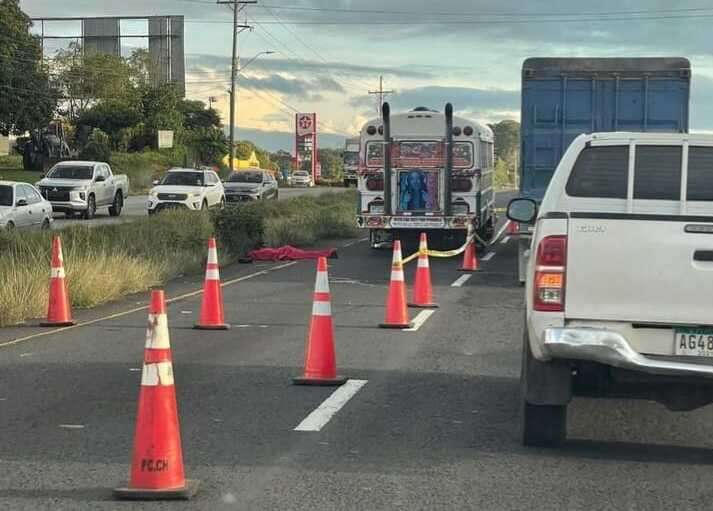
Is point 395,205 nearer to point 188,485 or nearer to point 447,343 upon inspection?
point 447,343

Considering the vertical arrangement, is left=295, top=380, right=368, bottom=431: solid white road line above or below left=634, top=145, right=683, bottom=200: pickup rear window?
below

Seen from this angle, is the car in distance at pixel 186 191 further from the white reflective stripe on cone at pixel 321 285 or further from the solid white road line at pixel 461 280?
the white reflective stripe on cone at pixel 321 285

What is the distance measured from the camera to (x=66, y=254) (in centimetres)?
1541

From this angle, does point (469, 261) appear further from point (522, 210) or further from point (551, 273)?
point (551, 273)

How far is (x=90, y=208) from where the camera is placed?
34.1 meters

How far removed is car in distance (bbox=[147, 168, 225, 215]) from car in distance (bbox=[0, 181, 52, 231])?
714 centimetres

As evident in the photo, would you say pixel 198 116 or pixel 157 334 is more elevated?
pixel 198 116

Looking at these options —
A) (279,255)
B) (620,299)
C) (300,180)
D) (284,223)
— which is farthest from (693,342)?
(300,180)

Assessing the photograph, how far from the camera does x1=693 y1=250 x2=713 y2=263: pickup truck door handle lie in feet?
18.7

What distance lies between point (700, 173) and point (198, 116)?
89.8 metres

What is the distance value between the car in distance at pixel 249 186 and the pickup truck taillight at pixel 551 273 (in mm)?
34543

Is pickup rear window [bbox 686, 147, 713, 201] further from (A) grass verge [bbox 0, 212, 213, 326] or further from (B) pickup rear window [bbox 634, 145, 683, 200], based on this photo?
(A) grass verge [bbox 0, 212, 213, 326]

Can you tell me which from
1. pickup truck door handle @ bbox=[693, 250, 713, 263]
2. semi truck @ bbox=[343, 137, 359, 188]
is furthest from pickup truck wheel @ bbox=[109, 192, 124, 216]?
semi truck @ bbox=[343, 137, 359, 188]

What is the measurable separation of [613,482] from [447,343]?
513 centimetres
